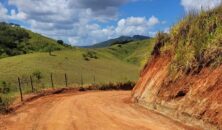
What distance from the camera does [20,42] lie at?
343 ft

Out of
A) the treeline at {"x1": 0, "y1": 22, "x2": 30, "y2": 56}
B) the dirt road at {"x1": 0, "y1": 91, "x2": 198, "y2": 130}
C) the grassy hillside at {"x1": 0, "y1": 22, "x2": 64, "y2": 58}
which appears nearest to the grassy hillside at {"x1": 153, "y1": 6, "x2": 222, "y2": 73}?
the dirt road at {"x1": 0, "y1": 91, "x2": 198, "y2": 130}

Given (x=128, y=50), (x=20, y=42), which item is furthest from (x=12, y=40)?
(x=128, y=50)

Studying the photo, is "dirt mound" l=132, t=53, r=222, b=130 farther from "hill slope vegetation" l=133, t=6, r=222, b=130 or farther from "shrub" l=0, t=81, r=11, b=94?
"shrub" l=0, t=81, r=11, b=94

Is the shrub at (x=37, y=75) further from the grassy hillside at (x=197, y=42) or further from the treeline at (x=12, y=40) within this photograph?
the grassy hillside at (x=197, y=42)

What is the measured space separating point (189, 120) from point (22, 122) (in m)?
7.40

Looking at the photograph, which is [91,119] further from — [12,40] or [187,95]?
[12,40]

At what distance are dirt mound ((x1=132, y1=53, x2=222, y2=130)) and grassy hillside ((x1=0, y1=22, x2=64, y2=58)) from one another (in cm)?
6675

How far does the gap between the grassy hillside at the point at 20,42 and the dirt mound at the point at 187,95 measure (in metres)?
66.7

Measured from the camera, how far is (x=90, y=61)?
288 ft

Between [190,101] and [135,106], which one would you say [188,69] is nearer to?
[190,101]

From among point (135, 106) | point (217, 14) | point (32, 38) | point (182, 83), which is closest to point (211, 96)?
point (182, 83)

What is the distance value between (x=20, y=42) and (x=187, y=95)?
9069 cm

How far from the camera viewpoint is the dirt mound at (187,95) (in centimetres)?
1527

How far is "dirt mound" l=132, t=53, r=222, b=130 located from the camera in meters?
15.3
